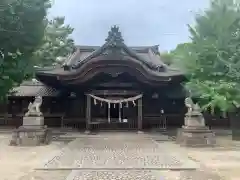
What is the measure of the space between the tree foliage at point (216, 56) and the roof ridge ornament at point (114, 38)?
452 cm

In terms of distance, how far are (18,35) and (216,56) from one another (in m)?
10.7

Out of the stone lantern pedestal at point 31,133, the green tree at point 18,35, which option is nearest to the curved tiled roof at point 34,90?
the green tree at point 18,35

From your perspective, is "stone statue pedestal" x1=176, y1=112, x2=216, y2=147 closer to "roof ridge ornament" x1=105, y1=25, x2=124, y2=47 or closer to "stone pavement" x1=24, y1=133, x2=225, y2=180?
"stone pavement" x1=24, y1=133, x2=225, y2=180

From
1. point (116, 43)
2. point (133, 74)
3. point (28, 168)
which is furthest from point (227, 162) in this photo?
point (116, 43)

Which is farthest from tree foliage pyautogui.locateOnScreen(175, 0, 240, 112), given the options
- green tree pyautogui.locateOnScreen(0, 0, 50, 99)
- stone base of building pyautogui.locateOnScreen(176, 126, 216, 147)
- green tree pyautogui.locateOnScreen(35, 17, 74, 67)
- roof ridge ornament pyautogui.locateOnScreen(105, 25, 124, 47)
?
green tree pyautogui.locateOnScreen(35, 17, 74, 67)

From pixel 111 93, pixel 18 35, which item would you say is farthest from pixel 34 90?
pixel 18 35

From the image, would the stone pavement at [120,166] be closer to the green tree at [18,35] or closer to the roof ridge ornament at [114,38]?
the green tree at [18,35]

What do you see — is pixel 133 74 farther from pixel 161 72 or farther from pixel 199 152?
pixel 199 152

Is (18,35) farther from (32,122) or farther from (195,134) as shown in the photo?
(195,134)

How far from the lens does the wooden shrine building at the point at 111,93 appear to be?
2034cm

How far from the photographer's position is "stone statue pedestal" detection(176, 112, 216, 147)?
14469mm

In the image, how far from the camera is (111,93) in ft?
70.3

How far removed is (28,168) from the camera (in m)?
9.02

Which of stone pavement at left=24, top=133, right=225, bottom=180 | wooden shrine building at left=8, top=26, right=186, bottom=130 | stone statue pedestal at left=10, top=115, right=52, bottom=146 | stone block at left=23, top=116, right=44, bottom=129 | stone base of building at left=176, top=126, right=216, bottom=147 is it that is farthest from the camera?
wooden shrine building at left=8, top=26, right=186, bottom=130
